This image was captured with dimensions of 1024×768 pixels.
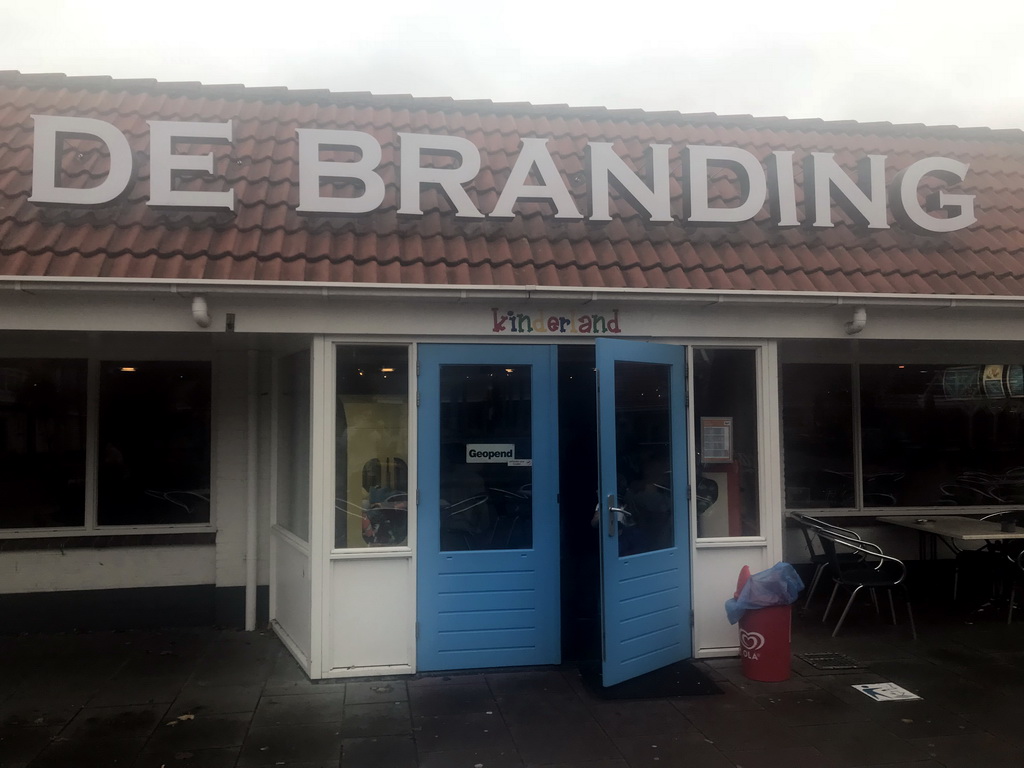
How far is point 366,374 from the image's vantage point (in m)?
5.85

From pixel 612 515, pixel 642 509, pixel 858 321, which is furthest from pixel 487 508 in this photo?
pixel 858 321

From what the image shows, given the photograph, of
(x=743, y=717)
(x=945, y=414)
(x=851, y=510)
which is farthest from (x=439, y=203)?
(x=945, y=414)

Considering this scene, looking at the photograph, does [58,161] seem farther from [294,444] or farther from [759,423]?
[759,423]

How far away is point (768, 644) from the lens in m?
5.66

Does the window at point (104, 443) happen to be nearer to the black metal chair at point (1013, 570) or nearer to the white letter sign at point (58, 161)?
the white letter sign at point (58, 161)

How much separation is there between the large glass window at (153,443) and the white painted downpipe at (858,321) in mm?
5620

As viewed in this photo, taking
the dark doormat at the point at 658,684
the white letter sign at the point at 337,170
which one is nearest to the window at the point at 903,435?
the dark doormat at the point at 658,684

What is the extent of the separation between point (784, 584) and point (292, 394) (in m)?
4.23

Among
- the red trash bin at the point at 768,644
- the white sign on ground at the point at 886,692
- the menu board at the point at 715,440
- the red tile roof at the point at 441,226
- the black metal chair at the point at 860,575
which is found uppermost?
the red tile roof at the point at 441,226

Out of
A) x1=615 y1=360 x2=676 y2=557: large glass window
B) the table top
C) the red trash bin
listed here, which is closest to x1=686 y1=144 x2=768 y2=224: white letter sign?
x1=615 y1=360 x2=676 y2=557: large glass window

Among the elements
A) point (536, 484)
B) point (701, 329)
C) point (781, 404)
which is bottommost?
point (536, 484)

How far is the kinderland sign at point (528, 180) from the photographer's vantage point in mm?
5941

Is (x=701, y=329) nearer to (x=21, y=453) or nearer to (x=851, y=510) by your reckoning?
(x=851, y=510)

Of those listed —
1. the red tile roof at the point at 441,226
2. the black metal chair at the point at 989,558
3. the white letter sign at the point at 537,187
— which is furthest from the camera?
the black metal chair at the point at 989,558
